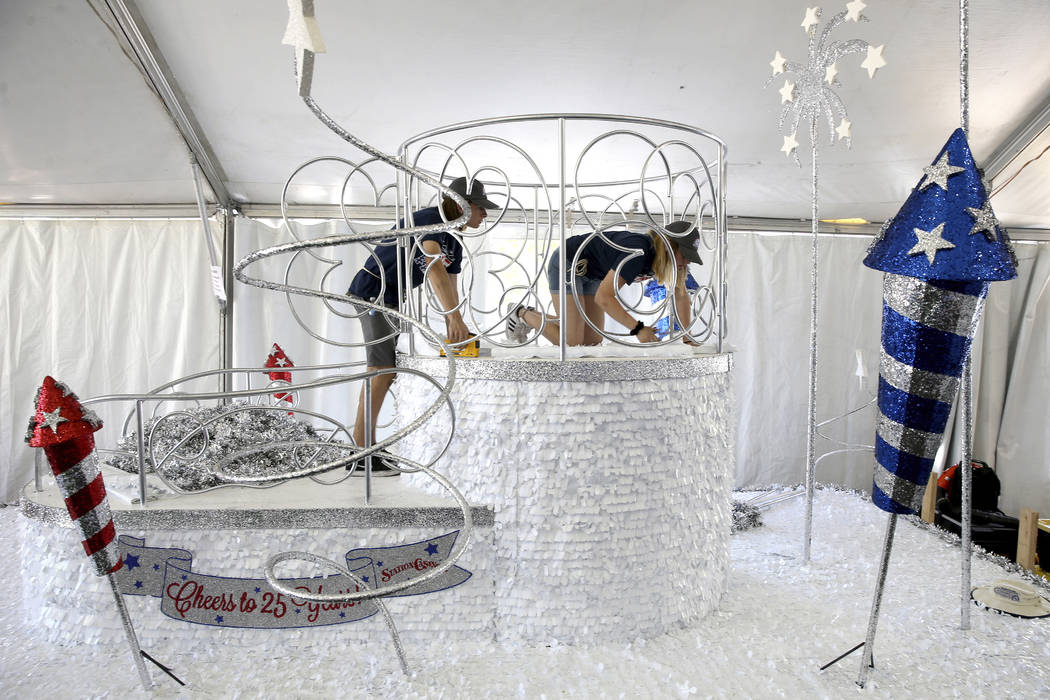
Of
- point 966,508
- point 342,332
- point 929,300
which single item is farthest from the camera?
point 342,332

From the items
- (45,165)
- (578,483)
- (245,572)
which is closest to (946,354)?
(578,483)

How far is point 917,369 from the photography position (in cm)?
144

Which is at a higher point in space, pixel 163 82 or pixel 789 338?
pixel 163 82

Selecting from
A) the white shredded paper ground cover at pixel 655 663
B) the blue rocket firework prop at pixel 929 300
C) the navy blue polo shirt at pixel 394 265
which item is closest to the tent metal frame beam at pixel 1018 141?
the blue rocket firework prop at pixel 929 300

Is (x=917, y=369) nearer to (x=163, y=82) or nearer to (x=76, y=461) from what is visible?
(x=76, y=461)

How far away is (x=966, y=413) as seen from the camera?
2035mm

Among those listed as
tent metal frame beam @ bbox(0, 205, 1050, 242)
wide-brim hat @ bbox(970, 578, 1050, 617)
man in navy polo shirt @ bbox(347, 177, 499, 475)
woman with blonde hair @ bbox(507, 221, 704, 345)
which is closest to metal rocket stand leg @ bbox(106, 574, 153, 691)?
man in navy polo shirt @ bbox(347, 177, 499, 475)

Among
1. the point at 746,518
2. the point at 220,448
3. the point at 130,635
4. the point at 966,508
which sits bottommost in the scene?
the point at 746,518

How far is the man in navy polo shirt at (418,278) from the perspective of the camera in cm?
214

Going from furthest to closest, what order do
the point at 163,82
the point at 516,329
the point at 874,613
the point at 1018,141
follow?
the point at 1018,141 < the point at 516,329 < the point at 163,82 < the point at 874,613

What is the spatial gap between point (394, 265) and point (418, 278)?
0.36 feet

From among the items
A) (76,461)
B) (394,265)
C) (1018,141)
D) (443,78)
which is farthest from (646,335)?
(1018,141)

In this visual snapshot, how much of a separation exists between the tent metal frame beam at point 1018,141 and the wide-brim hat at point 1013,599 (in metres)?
2.10

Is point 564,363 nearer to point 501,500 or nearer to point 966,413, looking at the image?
point 501,500
